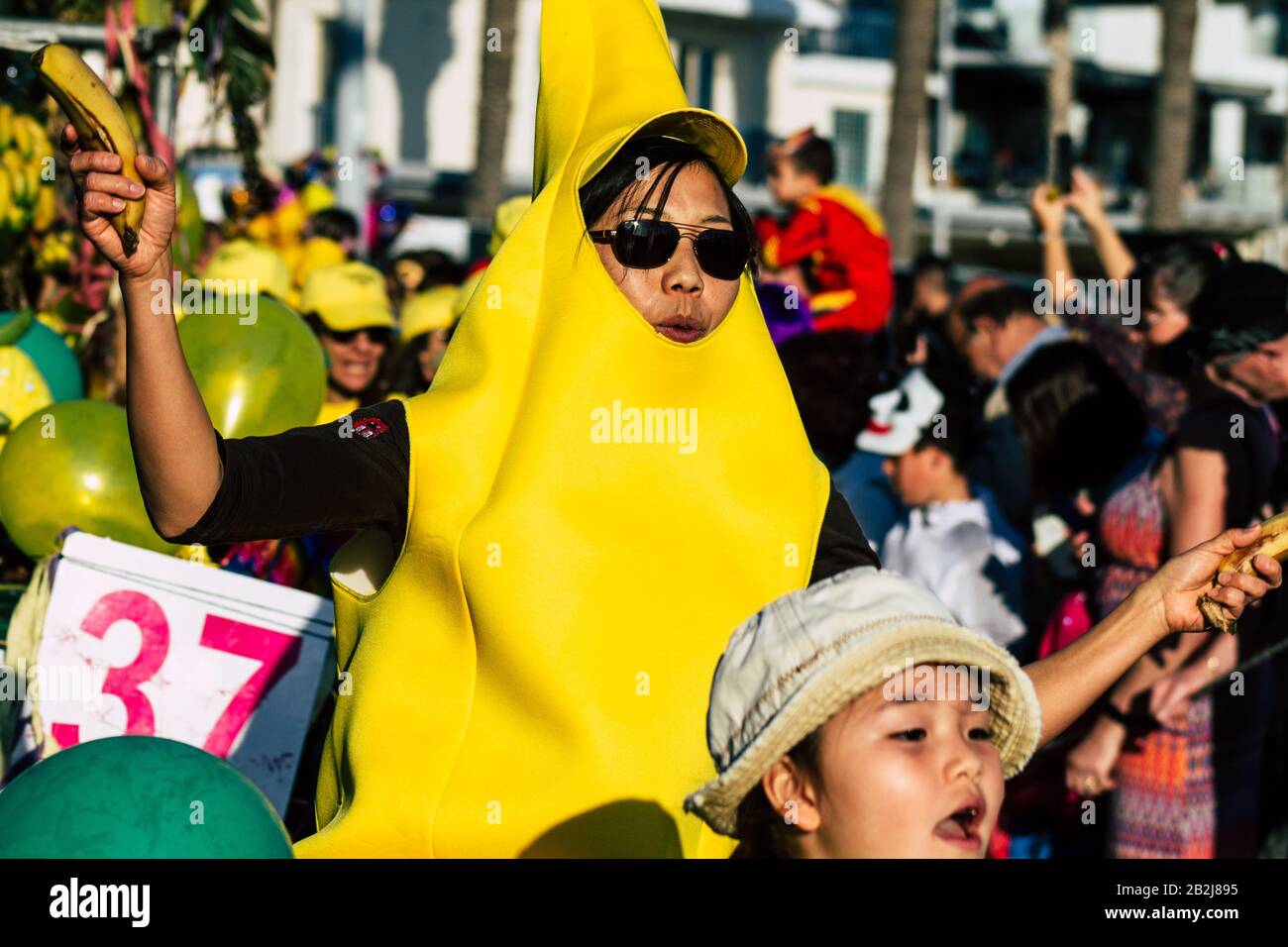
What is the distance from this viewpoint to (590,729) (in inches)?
106

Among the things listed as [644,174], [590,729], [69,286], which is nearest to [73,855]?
[590,729]

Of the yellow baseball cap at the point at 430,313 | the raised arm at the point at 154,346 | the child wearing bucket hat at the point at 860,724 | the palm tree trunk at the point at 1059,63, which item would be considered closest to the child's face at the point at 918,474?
the yellow baseball cap at the point at 430,313

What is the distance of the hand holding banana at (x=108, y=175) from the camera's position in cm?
234

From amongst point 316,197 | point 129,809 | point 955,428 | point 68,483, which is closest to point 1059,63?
point 316,197

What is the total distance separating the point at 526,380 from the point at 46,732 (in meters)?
1.87

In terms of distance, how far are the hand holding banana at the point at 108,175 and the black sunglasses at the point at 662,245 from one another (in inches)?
30.2

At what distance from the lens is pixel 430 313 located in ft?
22.8

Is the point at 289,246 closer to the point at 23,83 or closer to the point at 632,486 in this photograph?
the point at 23,83

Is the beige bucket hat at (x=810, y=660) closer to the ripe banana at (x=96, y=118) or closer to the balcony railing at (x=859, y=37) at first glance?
the ripe banana at (x=96, y=118)

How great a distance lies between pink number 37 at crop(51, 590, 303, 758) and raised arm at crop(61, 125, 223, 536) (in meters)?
1.76

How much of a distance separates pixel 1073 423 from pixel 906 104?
16.7m

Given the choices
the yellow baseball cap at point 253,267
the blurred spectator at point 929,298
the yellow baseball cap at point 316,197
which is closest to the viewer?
the yellow baseball cap at point 253,267

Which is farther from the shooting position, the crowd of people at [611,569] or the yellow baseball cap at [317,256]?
the yellow baseball cap at [317,256]

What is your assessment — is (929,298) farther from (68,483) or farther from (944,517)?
(68,483)
